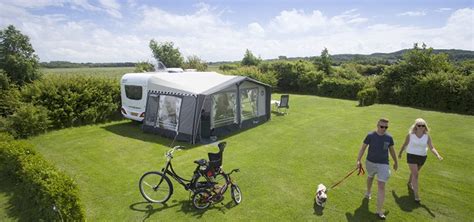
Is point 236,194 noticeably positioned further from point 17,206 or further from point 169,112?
point 169,112

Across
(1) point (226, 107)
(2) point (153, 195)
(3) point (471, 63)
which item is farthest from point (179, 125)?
(3) point (471, 63)

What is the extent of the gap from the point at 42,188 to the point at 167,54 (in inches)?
1261

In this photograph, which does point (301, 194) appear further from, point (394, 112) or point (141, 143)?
point (394, 112)

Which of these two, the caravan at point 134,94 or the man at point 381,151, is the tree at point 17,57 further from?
the man at point 381,151

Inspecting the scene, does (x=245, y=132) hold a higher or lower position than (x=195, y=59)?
lower

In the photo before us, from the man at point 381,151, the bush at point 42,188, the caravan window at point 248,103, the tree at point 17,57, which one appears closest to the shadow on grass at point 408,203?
the man at point 381,151

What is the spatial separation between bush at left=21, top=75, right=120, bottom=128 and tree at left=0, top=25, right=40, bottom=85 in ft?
28.3

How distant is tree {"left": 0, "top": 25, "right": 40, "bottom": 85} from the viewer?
18188 mm

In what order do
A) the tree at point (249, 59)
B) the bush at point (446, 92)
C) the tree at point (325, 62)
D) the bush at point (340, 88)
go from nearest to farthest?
the bush at point (446, 92) → the bush at point (340, 88) → the tree at point (325, 62) → the tree at point (249, 59)

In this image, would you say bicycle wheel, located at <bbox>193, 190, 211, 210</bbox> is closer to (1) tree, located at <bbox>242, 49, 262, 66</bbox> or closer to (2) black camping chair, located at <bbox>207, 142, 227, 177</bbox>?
(2) black camping chair, located at <bbox>207, 142, 227, 177</bbox>

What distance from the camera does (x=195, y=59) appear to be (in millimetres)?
31688

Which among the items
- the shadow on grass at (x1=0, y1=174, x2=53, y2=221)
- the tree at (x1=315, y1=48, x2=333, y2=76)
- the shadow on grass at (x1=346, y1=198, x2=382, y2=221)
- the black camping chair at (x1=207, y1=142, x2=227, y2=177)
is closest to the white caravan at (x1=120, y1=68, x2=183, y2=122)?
the shadow on grass at (x1=0, y1=174, x2=53, y2=221)

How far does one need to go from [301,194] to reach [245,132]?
5338mm

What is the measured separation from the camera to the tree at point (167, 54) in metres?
34.9
